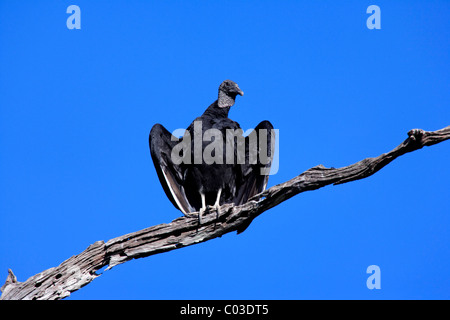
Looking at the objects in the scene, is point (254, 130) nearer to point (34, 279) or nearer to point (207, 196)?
point (207, 196)

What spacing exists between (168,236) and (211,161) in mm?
1384

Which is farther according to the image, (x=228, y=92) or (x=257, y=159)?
(x=228, y=92)

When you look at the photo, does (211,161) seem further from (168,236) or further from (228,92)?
(168,236)

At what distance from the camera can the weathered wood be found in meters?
6.05

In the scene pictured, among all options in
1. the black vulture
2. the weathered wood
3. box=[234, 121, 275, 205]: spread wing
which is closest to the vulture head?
the black vulture

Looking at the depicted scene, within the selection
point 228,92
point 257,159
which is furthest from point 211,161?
point 228,92

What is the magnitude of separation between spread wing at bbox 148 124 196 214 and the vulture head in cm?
94

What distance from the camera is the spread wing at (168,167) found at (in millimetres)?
7633

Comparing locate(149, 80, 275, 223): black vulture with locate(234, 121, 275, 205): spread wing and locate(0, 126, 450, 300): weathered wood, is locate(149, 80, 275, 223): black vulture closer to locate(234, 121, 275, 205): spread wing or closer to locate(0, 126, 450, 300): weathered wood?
locate(234, 121, 275, 205): spread wing

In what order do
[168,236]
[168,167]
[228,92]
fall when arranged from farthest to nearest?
[228,92] < [168,167] < [168,236]

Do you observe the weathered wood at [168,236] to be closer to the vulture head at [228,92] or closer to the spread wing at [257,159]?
the spread wing at [257,159]

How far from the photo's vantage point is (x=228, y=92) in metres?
8.30
